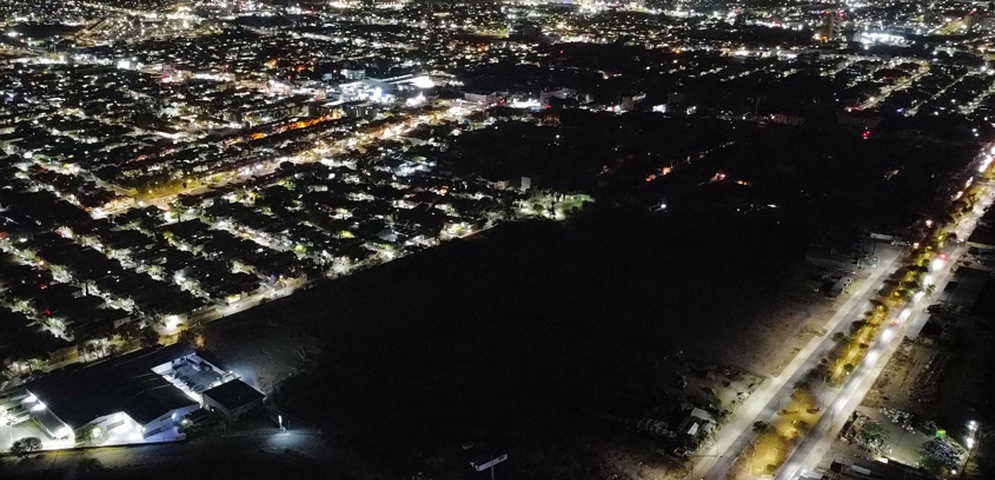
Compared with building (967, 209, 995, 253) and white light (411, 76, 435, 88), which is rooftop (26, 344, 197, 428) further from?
white light (411, 76, 435, 88)

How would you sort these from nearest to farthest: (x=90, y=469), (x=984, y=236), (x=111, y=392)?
(x=90, y=469) → (x=111, y=392) → (x=984, y=236)

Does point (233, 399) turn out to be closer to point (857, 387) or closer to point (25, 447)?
point (25, 447)

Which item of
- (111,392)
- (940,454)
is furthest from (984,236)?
(111,392)

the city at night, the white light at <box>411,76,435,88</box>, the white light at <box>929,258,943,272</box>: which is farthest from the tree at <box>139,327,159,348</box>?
the white light at <box>411,76,435,88</box>

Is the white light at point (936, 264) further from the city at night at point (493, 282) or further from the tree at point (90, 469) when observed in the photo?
the tree at point (90, 469)

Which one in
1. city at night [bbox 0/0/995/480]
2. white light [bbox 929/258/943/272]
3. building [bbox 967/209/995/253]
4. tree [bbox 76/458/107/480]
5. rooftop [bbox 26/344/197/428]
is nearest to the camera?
tree [bbox 76/458/107/480]


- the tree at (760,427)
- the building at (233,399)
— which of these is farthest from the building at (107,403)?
the tree at (760,427)
